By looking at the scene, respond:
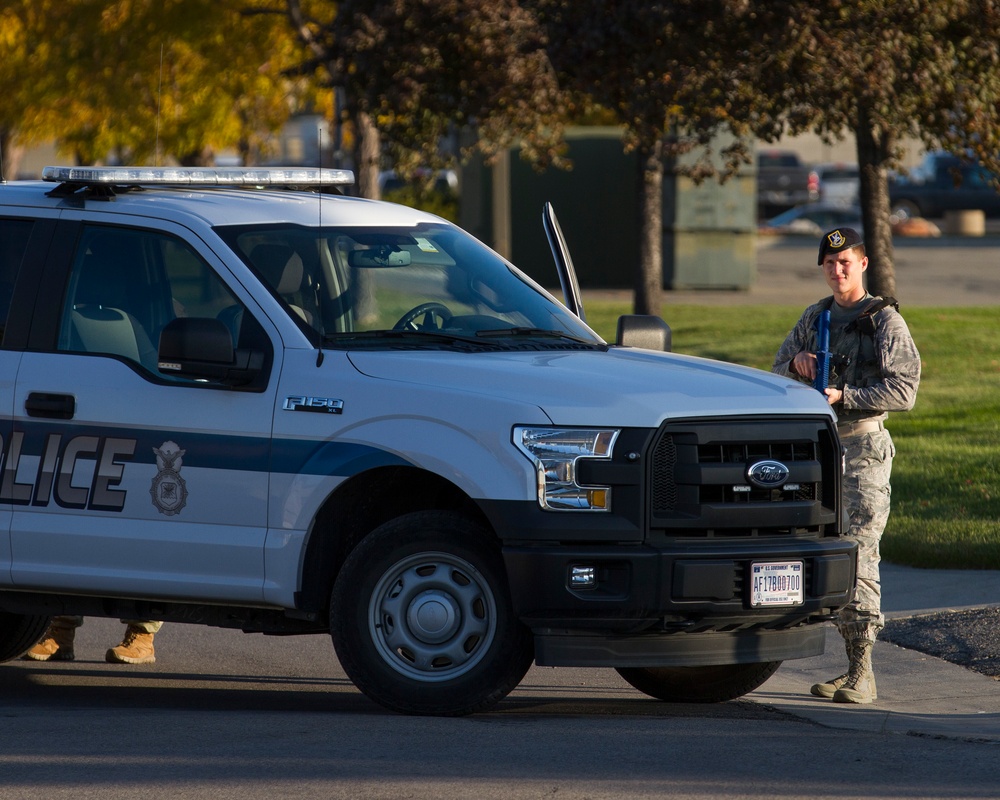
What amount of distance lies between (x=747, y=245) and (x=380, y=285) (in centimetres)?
2056

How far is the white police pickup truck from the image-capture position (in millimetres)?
6258

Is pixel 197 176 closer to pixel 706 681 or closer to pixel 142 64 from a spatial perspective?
pixel 706 681

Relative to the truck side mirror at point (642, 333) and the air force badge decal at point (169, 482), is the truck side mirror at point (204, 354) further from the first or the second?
the truck side mirror at point (642, 333)

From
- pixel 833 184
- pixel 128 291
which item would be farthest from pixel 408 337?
pixel 833 184

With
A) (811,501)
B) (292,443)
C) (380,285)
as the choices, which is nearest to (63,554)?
(292,443)

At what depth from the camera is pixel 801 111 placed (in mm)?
16469

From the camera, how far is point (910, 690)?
767cm

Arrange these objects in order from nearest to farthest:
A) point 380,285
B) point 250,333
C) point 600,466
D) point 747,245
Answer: point 600,466 → point 250,333 → point 380,285 → point 747,245

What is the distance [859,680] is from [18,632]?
382 centimetres

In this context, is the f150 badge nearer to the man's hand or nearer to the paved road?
the paved road

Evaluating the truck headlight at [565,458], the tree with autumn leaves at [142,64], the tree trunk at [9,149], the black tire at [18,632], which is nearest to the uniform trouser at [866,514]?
the truck headlight at [565,458]

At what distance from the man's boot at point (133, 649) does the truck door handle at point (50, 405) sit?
1.70 m

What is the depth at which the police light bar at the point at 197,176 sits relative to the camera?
7.20 meters

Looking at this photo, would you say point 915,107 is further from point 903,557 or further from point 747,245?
point 747,245
